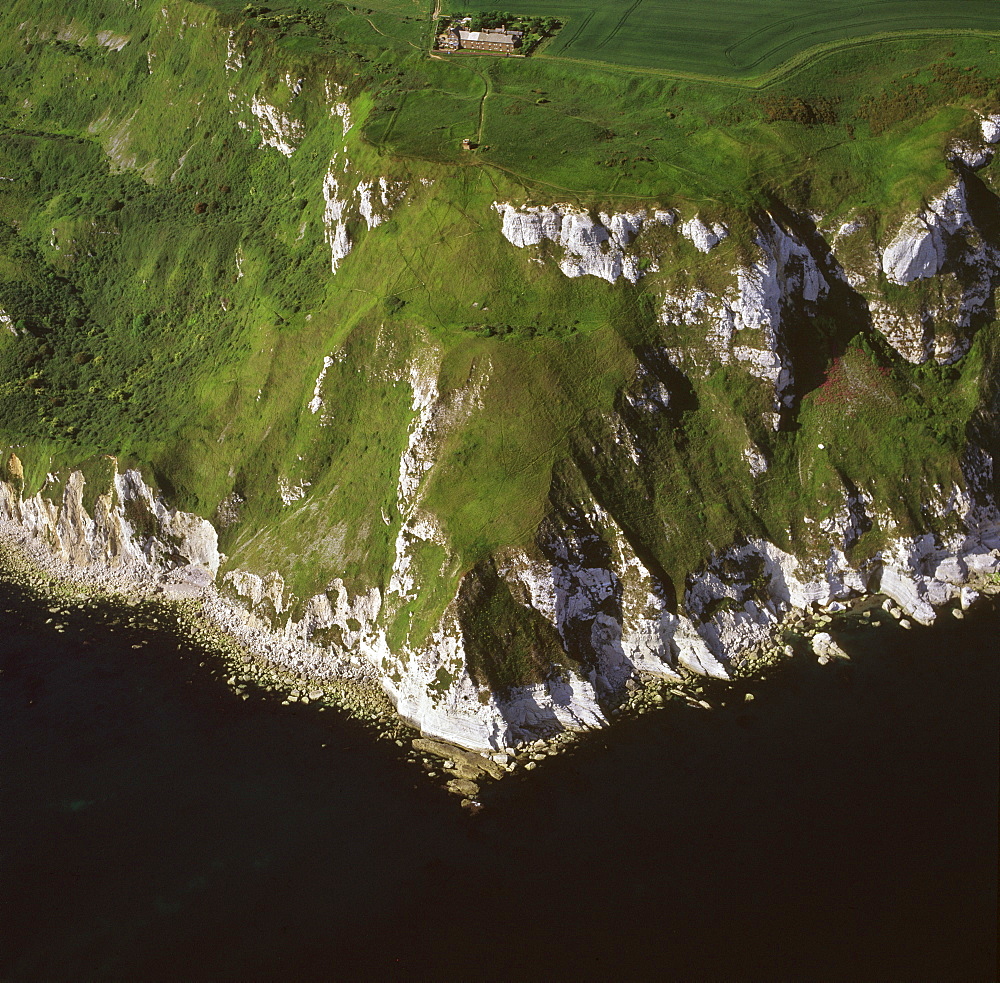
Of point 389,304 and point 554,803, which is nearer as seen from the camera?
point 554,803

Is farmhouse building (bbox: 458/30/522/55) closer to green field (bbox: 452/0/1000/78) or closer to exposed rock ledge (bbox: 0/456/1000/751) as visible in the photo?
green field (bbox: 452/0/1000/78)

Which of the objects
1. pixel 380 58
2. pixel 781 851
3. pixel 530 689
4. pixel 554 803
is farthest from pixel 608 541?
pixel 380 58

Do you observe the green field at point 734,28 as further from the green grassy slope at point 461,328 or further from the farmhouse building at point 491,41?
the green grassy slope at point 461,328

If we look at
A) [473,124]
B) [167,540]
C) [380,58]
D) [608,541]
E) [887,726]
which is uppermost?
[380,58]

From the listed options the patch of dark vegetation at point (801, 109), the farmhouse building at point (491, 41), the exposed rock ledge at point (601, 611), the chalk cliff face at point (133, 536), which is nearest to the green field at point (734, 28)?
the farmhouse building at point (491, 41)

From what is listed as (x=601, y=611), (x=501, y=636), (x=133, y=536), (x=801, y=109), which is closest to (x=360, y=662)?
(x=501, y=636)

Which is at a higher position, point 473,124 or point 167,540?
point 473,124

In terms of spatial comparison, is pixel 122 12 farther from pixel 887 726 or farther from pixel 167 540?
pixel 887 726

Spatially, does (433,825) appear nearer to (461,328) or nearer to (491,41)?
(461,328)
